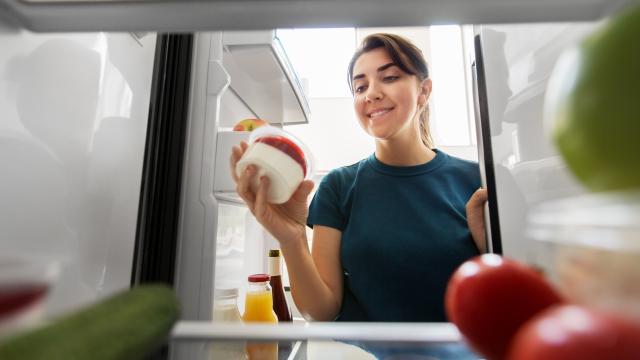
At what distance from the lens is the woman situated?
86cm

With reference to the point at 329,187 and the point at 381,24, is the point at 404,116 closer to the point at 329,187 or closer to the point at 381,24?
the point at 329,187

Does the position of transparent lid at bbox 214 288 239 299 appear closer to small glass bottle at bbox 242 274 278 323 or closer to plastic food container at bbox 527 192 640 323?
small glass bottle at bbox 242 274 278 323

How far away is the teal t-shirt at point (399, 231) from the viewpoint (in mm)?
867

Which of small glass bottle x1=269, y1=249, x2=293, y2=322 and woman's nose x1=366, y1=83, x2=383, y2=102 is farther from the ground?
woman's nose x1=366, y1=83, x2=383, y2=102

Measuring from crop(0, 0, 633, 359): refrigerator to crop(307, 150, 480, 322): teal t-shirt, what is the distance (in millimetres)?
183

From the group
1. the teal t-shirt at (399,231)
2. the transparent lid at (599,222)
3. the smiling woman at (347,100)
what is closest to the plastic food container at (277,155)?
the transparent lid at (599,222)

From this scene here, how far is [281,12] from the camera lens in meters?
0.31

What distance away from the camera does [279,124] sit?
135 centimetres

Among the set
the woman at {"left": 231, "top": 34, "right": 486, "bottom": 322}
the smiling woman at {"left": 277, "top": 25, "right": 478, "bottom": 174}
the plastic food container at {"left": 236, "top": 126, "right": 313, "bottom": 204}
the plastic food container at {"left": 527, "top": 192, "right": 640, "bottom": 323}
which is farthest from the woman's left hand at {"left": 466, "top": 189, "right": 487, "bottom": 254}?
the smiling woman at {"left": 277, "top": 25, "right": 478, "bottom": 174}

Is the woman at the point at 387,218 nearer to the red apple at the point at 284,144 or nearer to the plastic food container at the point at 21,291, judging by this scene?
the red apple at the point at 284,144

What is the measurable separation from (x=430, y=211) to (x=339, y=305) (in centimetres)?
38

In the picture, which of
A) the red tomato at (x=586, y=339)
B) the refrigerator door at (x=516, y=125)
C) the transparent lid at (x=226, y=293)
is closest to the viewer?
the red tomato at (x=586, y=339)

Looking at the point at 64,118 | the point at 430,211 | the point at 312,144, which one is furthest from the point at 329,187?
the point at 312,144

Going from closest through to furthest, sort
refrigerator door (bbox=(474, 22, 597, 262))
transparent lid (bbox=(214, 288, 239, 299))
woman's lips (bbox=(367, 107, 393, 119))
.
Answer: refrigerator door (bbox=(474, 22, 597, 262)) → transparent lid (bbox=(214, 288, 239, 299)) → woman's lips (bbox=(367, 107, 393, 119))
